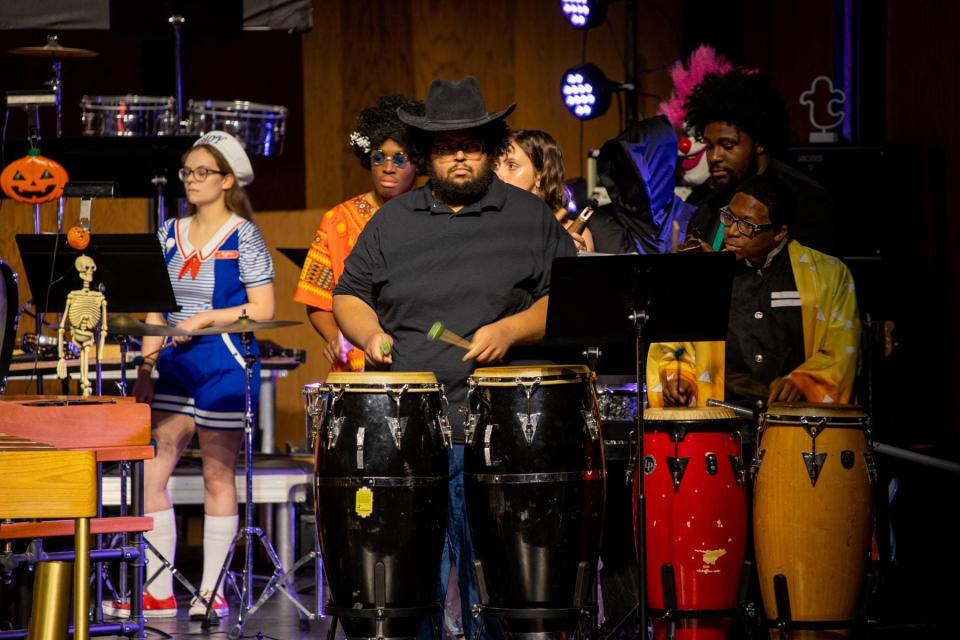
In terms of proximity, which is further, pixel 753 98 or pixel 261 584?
pixel 261 584

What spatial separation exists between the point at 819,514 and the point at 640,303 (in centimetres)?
95

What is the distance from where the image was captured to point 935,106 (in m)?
7.32

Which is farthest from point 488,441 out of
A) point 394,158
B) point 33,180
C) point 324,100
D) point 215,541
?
point 324,100

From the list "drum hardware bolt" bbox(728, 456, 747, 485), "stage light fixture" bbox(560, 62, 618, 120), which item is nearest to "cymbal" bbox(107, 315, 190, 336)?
"drum hardware bolt" bbox(728, 456, 747, 485)

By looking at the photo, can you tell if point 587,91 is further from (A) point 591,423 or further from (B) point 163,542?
(A) point 591,423

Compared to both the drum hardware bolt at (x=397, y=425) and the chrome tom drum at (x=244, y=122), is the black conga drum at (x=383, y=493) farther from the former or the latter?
the chrome tom drum at (x=244, y=122)

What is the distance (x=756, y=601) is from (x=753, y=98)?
2116 mm

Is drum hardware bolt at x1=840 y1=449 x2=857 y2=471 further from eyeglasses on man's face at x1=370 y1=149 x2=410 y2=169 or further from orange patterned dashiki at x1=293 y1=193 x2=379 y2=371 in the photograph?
eyeglasses on man's face at x1=370 y1=149 x2=410 y2=169

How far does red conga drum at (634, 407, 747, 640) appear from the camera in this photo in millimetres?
4621

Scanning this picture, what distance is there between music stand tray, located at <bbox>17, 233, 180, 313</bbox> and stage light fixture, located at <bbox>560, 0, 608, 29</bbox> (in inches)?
150

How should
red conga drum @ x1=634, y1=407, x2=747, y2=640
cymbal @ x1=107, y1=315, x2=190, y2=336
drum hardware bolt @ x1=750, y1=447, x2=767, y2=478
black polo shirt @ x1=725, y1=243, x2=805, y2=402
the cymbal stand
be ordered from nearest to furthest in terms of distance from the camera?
red conga drum @ x1=634, y1=407, x2=747, y2=640 → drum hardware bolt @ x1=750, y1=447, x2=767, y2=478 → black polo shirt @ x1=725, y1=243, x2=805, y2=402 → cymbal @ x1=107, y1=315, x2=190, y2=336 → the cymbal stand

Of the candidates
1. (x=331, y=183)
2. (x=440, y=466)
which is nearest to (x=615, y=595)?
(x=440, y=466)

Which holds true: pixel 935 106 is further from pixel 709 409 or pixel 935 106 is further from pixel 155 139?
pixel 155 139

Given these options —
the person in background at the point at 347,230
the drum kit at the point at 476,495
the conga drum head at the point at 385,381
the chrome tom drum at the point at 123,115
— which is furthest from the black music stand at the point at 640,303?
the chrome tom drum at the point at 123,115
